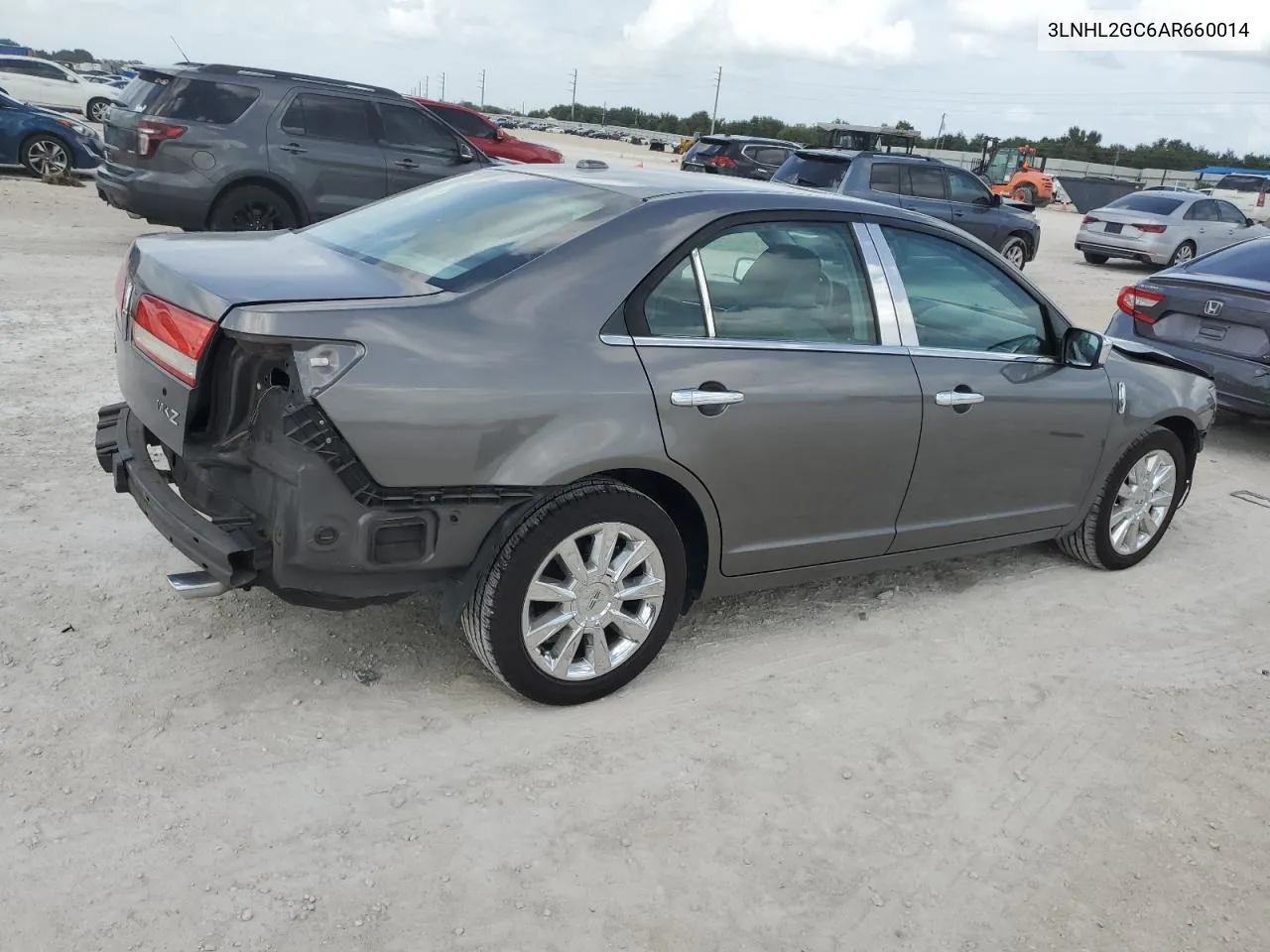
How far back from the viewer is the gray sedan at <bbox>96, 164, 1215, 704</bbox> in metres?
2.95

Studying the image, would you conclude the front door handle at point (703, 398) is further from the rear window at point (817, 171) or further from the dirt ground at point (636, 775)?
the rear window at point (817, 171)

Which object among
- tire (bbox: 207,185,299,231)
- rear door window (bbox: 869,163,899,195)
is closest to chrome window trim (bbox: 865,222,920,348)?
tire (bbox: 207,185,299,231)

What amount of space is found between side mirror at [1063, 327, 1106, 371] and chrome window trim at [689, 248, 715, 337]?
1.79 meters

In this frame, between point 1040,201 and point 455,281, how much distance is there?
130 ft

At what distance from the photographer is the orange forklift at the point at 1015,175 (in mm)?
37344

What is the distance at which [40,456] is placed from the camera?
5043 millimetres

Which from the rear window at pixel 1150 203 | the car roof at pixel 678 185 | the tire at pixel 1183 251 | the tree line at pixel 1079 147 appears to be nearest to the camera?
the car roof at pixel 678 185

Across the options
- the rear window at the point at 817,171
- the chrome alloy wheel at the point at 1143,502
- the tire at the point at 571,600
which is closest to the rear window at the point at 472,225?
the tire at the point at 571,600

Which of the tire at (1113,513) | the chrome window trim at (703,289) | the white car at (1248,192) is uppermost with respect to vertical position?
the white car at (1248,192)

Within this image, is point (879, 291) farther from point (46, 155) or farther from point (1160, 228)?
point (1160, 228)

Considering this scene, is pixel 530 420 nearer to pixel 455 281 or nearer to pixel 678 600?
pixel 455 281

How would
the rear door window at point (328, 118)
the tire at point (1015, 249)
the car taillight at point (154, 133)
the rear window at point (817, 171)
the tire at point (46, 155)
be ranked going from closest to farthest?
the car taillight at point (154, 133)
the rear door window at point (328, 118)
the rear window at point (817, 171)
the tire at point (1015, 249)
the tire at point (46, 155)

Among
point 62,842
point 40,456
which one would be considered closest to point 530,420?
point 62,842

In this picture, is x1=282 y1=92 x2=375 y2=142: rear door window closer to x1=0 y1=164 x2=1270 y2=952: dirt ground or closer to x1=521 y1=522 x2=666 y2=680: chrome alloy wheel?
x1=0 y1=164 x2=1270 y2=952: dirt ground
